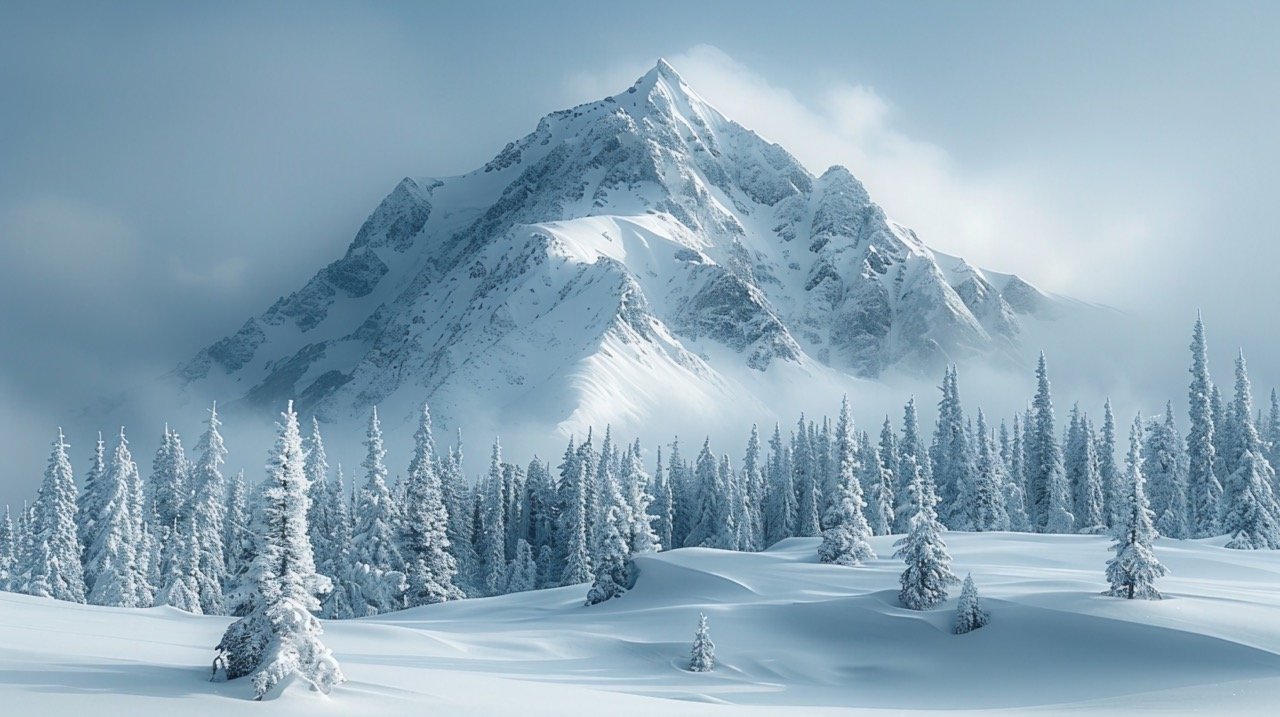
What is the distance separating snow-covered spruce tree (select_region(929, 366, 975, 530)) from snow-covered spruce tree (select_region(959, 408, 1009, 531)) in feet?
0.62

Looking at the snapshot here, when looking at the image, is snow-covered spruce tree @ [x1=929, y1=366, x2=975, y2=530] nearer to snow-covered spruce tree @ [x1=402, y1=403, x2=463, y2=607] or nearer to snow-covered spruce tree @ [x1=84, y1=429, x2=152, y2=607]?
snow-covered spruce tree @ [x1=402, y1=403, x2=463, y2=607]

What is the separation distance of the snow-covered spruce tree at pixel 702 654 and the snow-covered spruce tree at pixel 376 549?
33387 mm

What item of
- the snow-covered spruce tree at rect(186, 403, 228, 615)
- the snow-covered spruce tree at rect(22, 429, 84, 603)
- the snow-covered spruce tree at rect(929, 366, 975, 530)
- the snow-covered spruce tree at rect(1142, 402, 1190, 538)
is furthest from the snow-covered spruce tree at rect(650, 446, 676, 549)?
the snow-covered spruce tree at rect(22, 429, 84, 603)

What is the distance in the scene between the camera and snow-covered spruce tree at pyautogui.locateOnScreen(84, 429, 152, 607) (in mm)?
54312

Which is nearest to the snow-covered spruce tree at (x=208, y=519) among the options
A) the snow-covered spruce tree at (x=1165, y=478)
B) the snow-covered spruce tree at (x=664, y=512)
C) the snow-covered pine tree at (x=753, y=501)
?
the snow-covered spruce tree at (x=664, y=512)

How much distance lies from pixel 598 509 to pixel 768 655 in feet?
142

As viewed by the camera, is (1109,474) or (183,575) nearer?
(183,575)

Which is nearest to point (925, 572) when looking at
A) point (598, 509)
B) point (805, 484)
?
point (598, 509)

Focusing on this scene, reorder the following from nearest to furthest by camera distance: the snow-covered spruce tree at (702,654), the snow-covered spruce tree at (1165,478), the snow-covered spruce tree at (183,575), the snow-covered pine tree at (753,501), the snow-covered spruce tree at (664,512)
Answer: the snow-covered spruce tree at (702,654), the snow-covered spruce tree at (183,575), the snow-covered spruce tree at (1165,478), the snow-covered pine tree at (753,501), the snow-covered spruce tree at (664,512)

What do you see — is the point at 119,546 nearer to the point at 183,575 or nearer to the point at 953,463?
the point at 183,575

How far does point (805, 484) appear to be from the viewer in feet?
352

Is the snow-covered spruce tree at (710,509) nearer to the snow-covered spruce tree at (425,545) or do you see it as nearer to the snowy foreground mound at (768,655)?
the snow-covered spruce tree at (425,545)

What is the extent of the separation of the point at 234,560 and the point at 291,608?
63.6 m

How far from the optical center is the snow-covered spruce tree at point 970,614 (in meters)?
25.8
